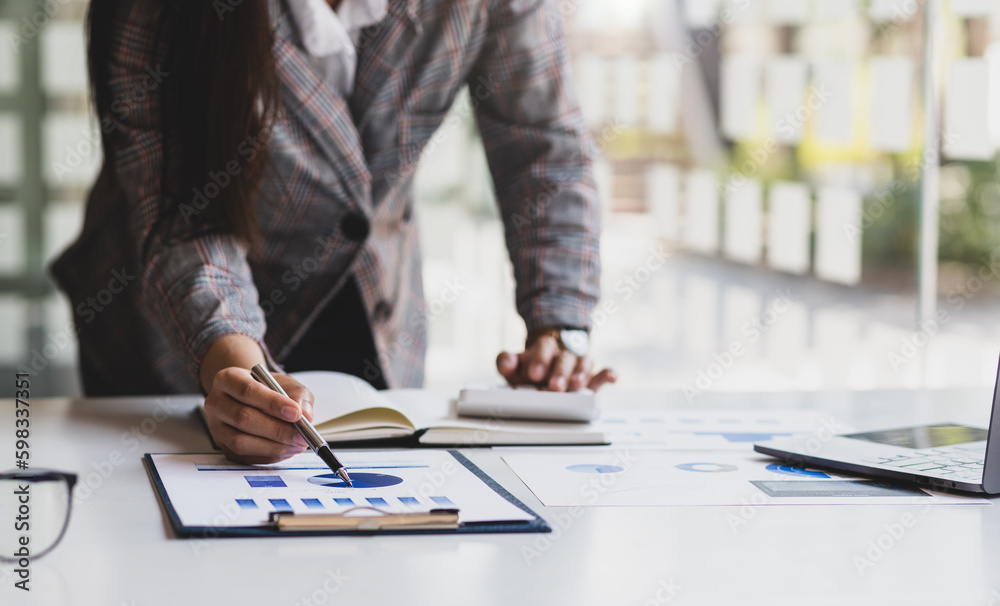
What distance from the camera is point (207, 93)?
1221 mm

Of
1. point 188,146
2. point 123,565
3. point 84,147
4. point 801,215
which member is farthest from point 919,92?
point 123,565

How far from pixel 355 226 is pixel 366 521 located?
27.5 inches

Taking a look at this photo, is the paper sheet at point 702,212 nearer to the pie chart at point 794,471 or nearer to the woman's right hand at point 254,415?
the pie chart at point 794,471

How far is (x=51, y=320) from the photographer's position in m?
3.10

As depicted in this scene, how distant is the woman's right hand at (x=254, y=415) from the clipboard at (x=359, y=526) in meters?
0.16

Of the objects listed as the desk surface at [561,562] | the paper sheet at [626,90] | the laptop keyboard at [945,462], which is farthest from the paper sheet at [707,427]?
the paper sheet at [626,90]

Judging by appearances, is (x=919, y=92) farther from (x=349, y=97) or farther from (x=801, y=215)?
(x=349, y=97)

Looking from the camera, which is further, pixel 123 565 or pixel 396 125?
pixel 396 125

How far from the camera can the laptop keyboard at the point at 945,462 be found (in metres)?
0.94

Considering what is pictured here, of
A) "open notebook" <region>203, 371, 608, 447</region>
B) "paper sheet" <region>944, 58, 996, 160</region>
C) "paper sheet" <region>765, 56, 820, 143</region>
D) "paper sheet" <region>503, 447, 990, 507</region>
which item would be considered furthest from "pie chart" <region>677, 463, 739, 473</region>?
"paper sheet" <region>765, 56, 820, 143</region>

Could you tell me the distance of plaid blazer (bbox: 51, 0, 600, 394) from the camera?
1.21 metres

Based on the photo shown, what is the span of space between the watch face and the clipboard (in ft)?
2.02

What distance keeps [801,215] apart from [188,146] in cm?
335

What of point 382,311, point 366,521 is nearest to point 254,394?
point 366,521
